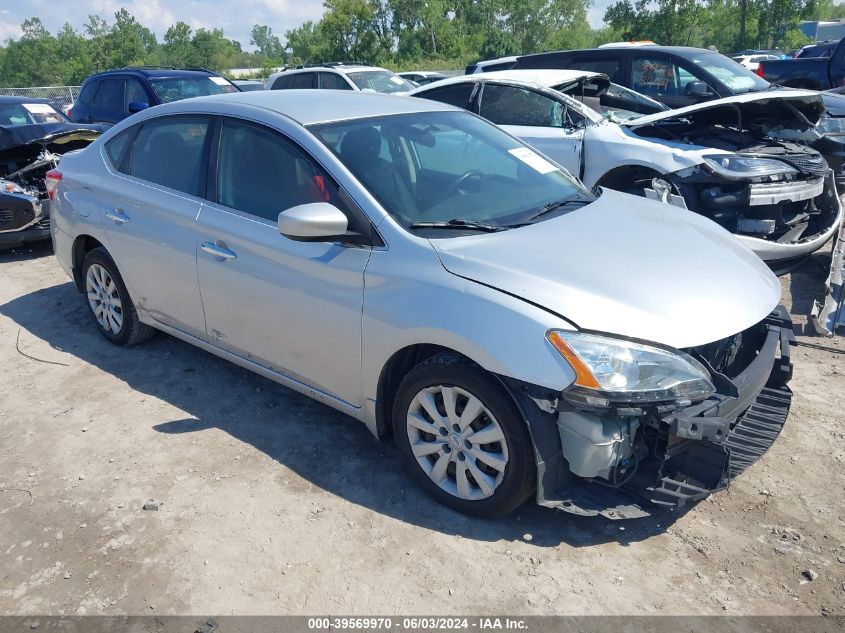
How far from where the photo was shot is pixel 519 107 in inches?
282

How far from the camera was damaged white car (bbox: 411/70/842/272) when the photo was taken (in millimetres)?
5617

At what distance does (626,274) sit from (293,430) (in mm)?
2013

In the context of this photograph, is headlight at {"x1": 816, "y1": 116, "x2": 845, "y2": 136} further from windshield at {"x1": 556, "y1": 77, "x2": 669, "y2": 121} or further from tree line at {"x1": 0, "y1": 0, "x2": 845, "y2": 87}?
tree line at {"x1": 0, "y1": 0, "x2": 845, "y2": 87}

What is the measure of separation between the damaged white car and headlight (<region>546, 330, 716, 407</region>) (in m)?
2.98

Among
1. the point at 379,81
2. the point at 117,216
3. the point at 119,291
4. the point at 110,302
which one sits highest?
the point at 379,81

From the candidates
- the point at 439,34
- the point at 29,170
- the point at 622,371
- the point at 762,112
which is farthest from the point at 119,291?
the point at 439,34

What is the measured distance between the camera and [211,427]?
12.9ft

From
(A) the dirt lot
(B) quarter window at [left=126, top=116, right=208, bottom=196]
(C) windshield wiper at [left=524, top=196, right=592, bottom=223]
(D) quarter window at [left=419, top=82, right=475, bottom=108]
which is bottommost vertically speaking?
(A) the dirt lot

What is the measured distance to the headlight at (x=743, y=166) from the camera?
5586 mm

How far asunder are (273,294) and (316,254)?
37cm

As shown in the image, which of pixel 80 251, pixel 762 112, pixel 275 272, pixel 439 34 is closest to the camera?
pixel 275 272

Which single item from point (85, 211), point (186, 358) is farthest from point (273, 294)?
point (85, 211)

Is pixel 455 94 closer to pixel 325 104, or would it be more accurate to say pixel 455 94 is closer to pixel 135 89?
pixel 325 104

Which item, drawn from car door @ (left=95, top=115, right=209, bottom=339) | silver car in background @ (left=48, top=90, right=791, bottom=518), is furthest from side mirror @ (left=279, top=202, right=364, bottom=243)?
car door @ (left=95, top=115, right=209, bottom=339)
